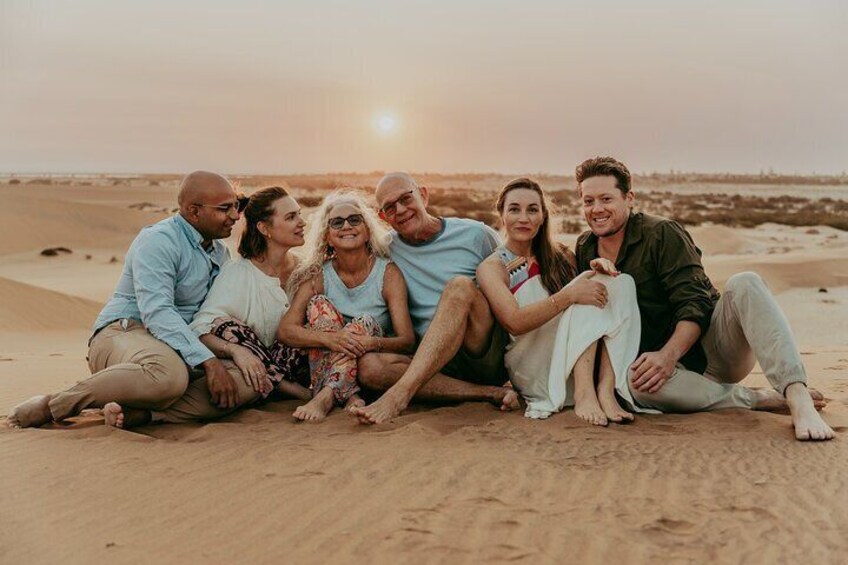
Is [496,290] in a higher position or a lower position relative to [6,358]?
higher

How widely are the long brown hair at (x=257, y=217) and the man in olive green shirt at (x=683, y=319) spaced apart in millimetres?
2130

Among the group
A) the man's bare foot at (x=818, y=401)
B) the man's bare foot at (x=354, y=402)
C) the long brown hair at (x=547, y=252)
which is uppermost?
the long brown hair at (x=547, y=252)

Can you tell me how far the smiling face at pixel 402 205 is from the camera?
6129 millimetres

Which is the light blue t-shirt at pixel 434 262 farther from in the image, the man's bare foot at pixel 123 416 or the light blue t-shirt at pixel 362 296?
the man's bare foot at pixel 123 416

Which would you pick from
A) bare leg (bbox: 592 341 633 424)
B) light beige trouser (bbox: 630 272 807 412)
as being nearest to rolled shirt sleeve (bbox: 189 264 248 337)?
bare leg (bbox: 592 341 633 424)

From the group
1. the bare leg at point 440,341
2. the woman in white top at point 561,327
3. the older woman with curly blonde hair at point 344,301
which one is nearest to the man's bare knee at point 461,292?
the bare leg at point 440,341

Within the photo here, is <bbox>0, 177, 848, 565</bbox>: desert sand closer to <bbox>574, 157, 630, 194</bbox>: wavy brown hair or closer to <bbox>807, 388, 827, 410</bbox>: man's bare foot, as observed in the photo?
<bbox>807, 388, 827, 410</bbox>: man's bare foot

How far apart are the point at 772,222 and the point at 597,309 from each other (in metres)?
29.0

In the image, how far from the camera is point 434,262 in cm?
624

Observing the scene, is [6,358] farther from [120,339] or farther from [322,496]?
[322,496]

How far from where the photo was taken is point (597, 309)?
17.8ft

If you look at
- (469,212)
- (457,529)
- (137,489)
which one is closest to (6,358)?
(137,489)

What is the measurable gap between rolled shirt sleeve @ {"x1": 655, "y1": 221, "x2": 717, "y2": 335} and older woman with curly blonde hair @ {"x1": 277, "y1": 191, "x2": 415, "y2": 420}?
170 cm

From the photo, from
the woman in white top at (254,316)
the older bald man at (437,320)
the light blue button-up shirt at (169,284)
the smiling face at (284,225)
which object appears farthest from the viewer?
the smiling face at (284,225)
